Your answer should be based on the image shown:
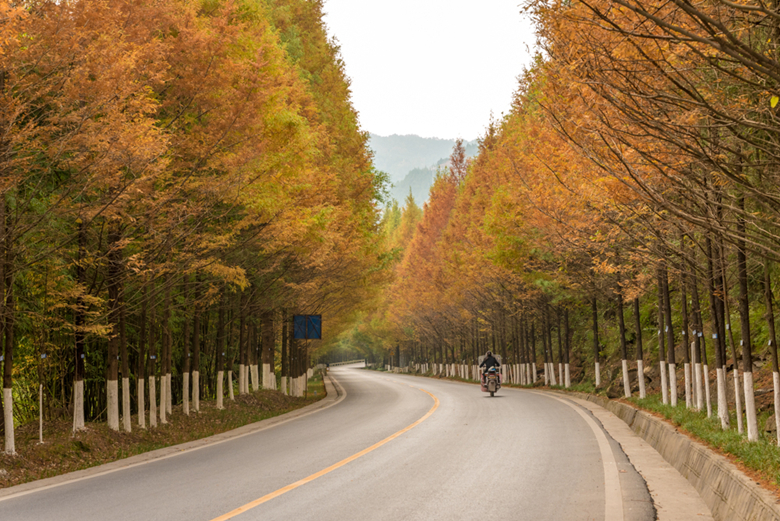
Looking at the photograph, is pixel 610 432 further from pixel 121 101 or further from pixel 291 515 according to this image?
pixel 121 101

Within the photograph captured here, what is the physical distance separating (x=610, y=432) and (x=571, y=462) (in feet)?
15.2

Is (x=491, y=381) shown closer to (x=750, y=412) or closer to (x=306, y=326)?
(x=306, y=326)

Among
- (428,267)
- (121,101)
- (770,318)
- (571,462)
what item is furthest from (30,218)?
(428,267)

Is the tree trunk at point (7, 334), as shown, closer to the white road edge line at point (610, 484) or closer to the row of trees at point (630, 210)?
the row of trees at point (630, 210)

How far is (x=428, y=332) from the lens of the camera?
64.1 metres

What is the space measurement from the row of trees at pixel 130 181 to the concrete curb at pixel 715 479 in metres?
8.77

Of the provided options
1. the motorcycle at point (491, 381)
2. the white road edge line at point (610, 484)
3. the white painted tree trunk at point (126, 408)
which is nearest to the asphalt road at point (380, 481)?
the white road edge line at point (610, 484)

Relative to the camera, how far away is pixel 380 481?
8.72m

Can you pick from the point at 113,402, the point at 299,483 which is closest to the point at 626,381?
the point at 113,402

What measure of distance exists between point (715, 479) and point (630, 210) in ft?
12.4

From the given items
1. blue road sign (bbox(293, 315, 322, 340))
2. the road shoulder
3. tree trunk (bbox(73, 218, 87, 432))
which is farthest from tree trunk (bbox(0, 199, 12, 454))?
blue road sign (bbox(293, 315, 322, 340))

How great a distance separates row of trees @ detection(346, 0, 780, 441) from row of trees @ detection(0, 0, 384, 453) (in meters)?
5.96

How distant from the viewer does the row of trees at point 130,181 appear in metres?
9.36

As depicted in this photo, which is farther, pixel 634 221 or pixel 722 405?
pixel 634 221
